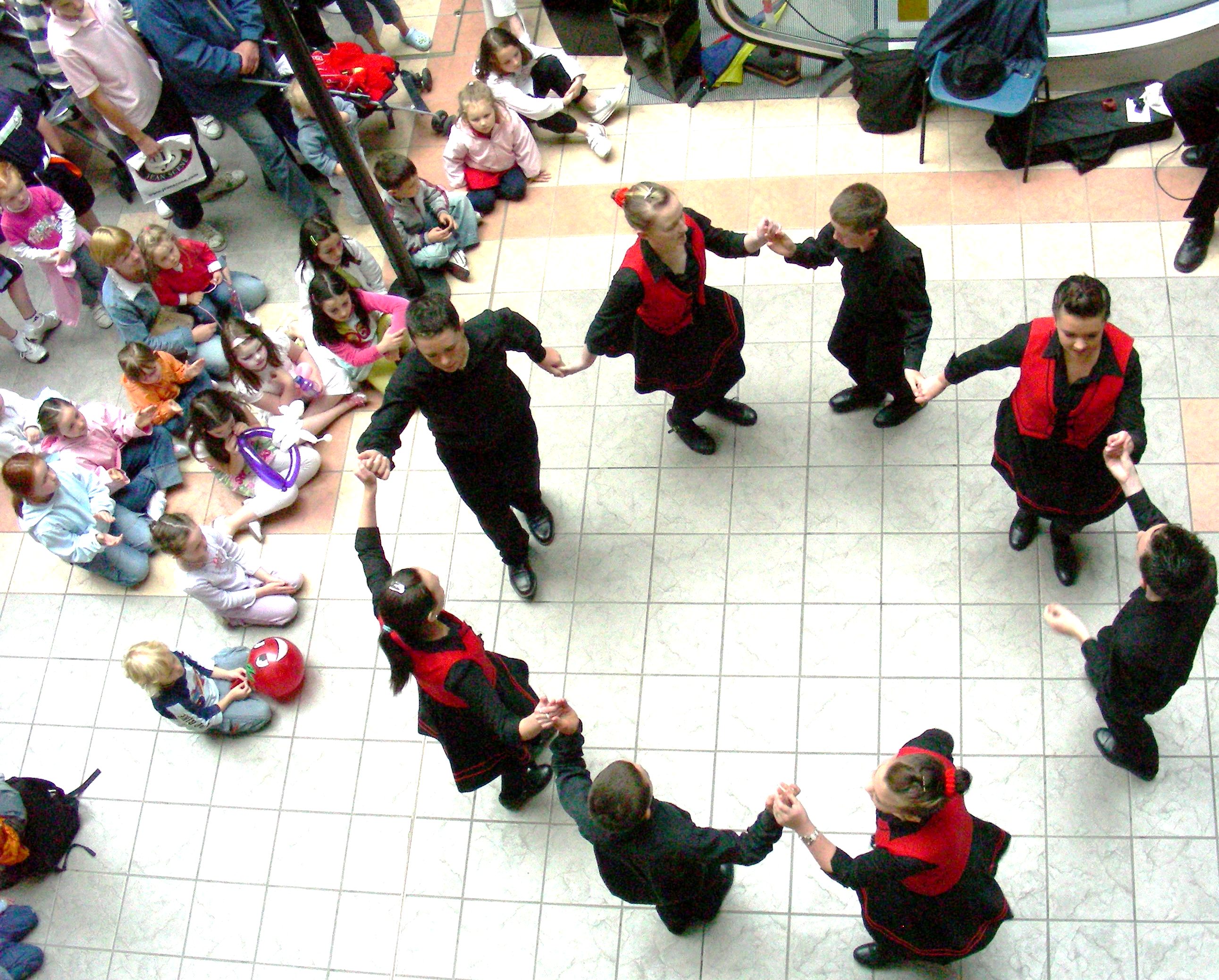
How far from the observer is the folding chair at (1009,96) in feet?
17.6

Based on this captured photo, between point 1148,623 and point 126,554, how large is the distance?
438cm

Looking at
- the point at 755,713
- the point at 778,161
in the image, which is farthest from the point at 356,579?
the point at 778,161

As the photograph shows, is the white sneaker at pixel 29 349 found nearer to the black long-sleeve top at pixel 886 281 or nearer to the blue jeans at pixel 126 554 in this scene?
the blue jeans at pixel 126 554

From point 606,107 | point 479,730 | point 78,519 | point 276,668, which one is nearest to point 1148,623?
point 479,730

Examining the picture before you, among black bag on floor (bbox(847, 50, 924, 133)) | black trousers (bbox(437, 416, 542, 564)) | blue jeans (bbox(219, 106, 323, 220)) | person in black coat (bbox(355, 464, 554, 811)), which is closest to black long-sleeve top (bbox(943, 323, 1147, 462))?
black trousers (bbox(437, 416, 542, 564))

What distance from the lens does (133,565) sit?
17.2ft

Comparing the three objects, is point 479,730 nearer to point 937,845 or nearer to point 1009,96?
point 937,845

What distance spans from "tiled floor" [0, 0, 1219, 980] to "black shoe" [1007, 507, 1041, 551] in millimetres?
57

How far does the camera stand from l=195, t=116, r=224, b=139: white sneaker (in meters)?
6.79

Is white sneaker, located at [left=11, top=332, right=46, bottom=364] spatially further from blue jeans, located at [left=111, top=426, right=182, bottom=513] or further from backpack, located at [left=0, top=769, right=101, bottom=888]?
backpack, located at [left=0, top=769, right=101, bottom=888]

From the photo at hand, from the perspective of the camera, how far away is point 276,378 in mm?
5395

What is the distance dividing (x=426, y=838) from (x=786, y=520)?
6.66 feet

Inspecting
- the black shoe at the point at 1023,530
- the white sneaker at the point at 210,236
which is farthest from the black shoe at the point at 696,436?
the white sneaker at the point at 210,236

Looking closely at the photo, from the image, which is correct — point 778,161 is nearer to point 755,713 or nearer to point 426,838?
point 755,713
